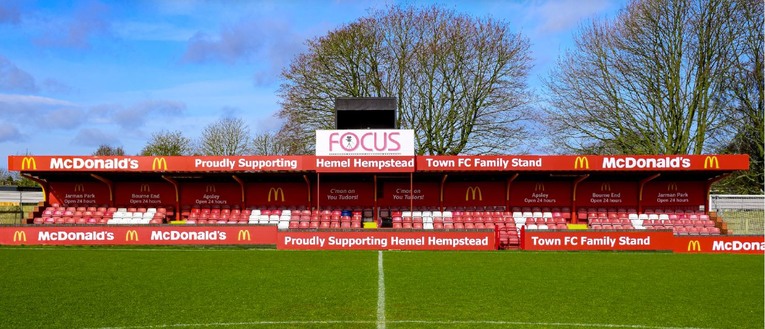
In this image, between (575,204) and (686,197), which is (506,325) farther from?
(686,197)

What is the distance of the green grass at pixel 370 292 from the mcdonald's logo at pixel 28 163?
30.2 feet

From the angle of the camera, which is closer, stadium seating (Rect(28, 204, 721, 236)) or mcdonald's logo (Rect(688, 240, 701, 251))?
mcdonald's logo (Rect(688, 240, 701, 251))

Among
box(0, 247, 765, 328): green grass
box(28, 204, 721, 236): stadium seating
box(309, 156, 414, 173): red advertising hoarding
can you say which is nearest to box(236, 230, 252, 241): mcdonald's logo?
box(28, 204, 721, 236): stadium seating

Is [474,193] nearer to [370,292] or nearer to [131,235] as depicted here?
[131,235]

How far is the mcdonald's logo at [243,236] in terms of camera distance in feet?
78.7

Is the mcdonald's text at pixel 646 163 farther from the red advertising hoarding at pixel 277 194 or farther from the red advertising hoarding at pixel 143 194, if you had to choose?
the red advertising hoarding at pixel 143 194

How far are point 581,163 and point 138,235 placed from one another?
688 inches

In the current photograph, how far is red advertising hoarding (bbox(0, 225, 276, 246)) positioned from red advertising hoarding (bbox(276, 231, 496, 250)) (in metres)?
1.14

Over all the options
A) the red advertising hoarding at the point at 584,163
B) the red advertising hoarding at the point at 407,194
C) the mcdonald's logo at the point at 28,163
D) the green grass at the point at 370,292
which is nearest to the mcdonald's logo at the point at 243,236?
the green grass at the point at 370,292

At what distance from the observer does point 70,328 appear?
8766 mm

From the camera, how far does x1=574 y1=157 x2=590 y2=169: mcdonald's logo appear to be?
27.1m

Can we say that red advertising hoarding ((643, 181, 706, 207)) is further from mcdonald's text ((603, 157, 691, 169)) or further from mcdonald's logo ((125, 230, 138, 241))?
mcdonald's logo ((125, 230, 138, 241))

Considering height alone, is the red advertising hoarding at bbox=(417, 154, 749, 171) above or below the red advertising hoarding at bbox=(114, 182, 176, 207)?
above

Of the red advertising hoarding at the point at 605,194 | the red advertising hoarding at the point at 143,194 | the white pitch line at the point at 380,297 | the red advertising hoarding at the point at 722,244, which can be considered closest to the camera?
the white pitch line at the point at 380,297
